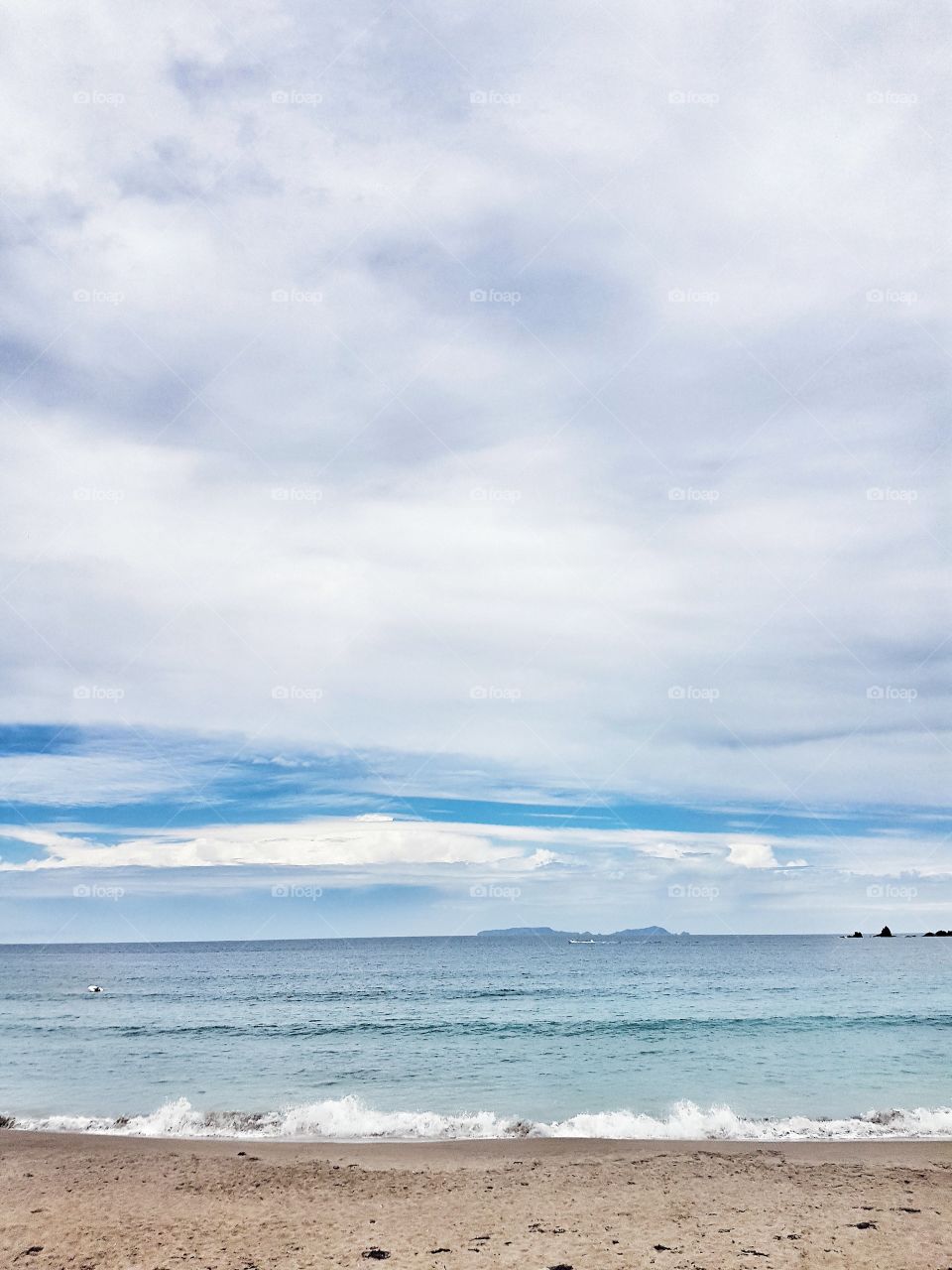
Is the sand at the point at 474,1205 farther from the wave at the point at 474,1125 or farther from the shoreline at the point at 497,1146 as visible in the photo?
the wave at the point at 474,1125

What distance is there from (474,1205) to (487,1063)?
14219mm

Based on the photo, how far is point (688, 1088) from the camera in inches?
784

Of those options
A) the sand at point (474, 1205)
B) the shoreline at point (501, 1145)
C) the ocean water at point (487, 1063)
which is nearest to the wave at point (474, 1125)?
Result: the ocean water at point (487, 1063)

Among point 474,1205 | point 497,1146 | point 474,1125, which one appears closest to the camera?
point 474,1205

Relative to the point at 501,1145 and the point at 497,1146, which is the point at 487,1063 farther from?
the point at 497,1146

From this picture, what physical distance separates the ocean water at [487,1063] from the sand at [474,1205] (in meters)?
2.02

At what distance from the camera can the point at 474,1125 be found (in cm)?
1627

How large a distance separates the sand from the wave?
3.72 ft

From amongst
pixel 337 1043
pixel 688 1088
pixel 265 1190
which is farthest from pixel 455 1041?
pixel 265 1190

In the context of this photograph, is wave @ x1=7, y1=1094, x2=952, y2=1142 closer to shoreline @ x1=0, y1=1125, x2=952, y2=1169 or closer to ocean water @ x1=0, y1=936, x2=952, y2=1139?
ocean water @ x1=0, y1=936, x2=952, y2=1139

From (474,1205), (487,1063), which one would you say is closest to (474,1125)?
(474,1205)

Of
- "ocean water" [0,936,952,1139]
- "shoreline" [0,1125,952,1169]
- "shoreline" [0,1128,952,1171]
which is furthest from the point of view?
"ocean water" [0,936,952,1139]

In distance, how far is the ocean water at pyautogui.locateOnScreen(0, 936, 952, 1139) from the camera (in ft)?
54.6

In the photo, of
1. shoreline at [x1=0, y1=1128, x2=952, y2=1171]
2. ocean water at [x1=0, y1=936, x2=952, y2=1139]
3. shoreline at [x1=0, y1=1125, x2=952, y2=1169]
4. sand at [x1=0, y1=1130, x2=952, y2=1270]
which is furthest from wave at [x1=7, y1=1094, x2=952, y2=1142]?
sand at [x1=0, y1=1130, x2=952, y2=1270]
